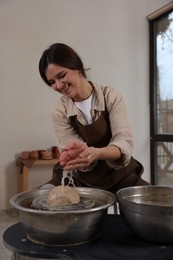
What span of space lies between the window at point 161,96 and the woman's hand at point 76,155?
2108mm

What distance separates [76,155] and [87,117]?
431 millimetres

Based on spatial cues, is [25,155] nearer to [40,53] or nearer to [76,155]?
[40,53]

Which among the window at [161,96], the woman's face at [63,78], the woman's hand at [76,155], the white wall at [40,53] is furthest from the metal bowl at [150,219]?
the window at [161,96]

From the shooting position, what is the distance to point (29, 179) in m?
2.76

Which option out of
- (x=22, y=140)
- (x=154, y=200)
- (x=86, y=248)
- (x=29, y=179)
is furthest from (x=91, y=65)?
(x=86, y=248)

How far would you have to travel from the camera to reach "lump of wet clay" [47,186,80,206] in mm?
930

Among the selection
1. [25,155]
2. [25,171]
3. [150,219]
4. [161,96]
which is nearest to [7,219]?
[25,171]

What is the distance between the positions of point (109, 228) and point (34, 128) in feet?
6.39

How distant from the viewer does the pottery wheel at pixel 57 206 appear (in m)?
0.87

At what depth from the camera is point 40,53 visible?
2744 mm

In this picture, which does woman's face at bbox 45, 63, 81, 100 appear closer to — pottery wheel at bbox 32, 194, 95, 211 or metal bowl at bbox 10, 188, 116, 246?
pottery wheel at bbox 32, 194, 95, 211

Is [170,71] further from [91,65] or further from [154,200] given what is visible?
[154,200]

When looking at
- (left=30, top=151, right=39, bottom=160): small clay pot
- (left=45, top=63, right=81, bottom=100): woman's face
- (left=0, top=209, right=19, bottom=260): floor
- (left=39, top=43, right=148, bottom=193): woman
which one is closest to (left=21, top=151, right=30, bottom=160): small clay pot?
→ (left=30, top=151, right=39, bottom=160): small clay pot

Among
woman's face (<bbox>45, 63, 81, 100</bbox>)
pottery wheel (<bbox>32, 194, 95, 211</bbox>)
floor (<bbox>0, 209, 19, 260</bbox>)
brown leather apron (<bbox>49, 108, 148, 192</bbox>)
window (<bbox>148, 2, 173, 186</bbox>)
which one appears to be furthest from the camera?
window (<bbox>148, 2, 173, 186</bbox>)
